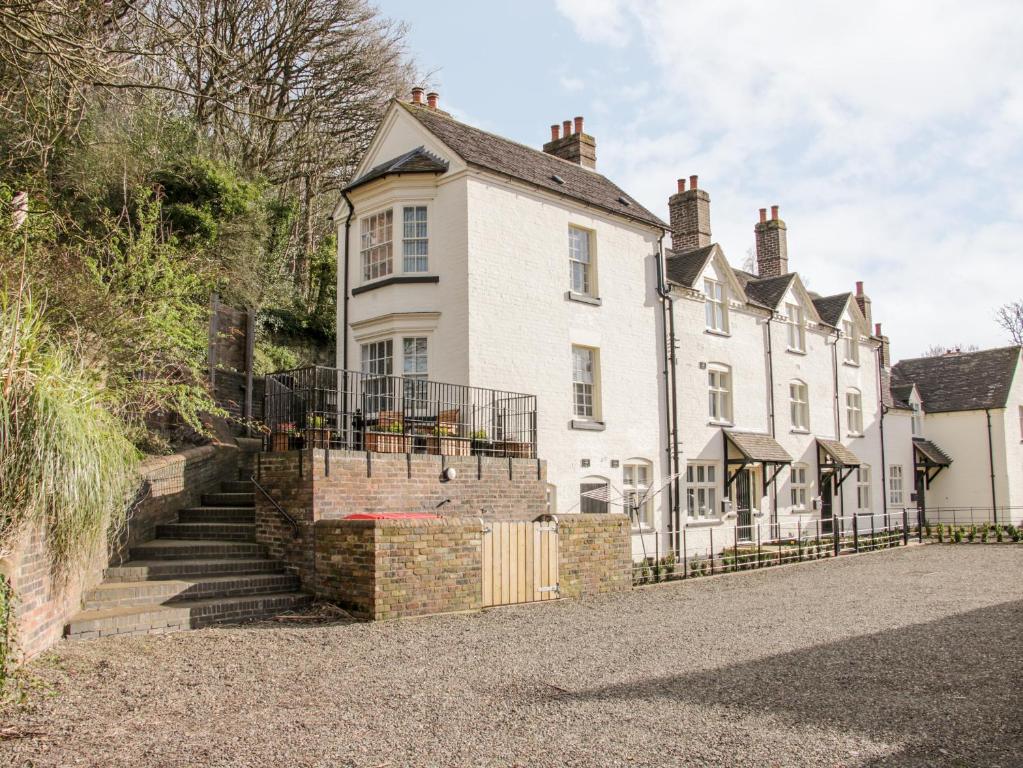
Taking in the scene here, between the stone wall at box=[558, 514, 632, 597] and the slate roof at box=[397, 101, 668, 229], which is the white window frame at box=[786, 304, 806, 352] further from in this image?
the stone wall at box=[558, 514, 632, 597]

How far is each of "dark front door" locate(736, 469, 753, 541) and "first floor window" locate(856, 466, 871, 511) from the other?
285 inches

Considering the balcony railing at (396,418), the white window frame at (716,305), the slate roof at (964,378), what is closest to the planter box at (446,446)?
the balcony railing at (396,418)

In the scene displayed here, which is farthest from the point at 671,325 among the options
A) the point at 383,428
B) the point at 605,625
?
the point at 605,625

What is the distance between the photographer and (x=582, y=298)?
19906 mm

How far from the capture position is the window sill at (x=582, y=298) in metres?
19.7

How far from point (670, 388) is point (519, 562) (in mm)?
10361

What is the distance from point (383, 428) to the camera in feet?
45.5

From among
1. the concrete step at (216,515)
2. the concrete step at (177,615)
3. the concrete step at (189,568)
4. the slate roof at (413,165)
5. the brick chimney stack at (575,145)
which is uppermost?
the brick chimney stack at (575,145)

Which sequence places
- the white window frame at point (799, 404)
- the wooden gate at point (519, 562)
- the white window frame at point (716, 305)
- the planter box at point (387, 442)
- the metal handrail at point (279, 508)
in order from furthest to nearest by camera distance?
the white window frame at point (799, 404), the white window frame at point (716, 305), the planter box at point (387, 442), the wooden gate at point (519, 562), the metal handrail at point (279, 508)

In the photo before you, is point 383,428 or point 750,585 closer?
point 383,428

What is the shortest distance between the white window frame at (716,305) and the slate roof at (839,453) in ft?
20.4

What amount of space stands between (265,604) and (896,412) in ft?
95.5

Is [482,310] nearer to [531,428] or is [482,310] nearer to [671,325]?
[531,428]

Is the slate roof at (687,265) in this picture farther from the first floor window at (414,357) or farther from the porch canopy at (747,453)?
the first floor window at (414,357)
